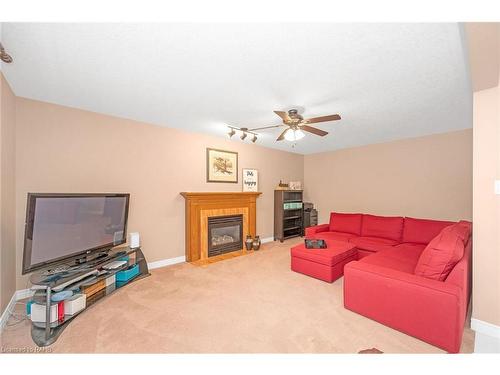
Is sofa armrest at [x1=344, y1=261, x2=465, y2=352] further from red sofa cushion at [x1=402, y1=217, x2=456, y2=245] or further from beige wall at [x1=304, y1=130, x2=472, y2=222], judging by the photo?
beige wall at [x1=304, y1=130, x2=472, y2=222]

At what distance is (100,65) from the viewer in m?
1.88

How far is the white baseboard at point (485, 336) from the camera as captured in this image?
1740 mm

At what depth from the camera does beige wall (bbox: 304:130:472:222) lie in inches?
159

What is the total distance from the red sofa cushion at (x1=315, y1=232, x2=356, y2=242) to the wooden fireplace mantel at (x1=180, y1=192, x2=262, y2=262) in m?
1.90

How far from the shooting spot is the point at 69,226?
2.36 metres

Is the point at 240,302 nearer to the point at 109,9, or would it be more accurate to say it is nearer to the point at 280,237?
the point at 109,9

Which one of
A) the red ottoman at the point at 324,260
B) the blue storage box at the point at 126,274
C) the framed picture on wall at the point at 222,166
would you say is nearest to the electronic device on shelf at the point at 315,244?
the red ottoman at the point at 324,260

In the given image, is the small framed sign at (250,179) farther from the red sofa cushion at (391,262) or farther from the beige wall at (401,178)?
the red sofa cushion at (391,262)

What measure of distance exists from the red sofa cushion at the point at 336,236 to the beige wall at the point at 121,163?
216 centimetres

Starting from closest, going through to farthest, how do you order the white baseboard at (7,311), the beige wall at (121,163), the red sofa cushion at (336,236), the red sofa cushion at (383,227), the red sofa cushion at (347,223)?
the white baseboard at (7,311)
the beige wall at (121,163)
the red sofa cushion at (383,227)
the red sofa cushion at (336,236)
the red sofa cushion at (347,223)

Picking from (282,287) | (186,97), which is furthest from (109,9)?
(282,287)

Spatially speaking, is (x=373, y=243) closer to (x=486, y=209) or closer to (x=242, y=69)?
(x=486, y=209)
